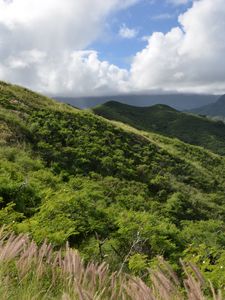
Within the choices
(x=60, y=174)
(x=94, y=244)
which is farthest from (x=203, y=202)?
(x=94, y=244)

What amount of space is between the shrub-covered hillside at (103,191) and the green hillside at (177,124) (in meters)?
103

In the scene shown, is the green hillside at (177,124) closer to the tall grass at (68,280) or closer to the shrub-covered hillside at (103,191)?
the shrub-covered hillside at (103,191)

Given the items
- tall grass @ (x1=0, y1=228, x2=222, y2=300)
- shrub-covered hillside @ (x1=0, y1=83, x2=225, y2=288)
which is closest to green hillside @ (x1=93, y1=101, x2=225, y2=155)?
shrub-covered hillside @ (x1=0, y1=83, x2=225, y2=288)

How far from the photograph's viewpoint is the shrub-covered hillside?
373 inches

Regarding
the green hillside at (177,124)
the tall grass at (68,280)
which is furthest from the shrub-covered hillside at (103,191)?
the green hillside at (177,124)

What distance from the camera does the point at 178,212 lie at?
84.4 feet

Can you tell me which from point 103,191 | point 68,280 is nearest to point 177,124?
point 103,191

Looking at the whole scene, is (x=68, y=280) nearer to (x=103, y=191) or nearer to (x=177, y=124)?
(x=103, y=191)

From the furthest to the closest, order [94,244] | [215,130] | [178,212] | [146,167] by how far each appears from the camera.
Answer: [215,130]
[146,167]
[178,212]
[94,244]

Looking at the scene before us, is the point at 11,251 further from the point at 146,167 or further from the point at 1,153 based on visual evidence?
the point at 146,167

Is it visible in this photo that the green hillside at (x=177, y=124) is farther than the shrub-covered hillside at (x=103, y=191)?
Yes

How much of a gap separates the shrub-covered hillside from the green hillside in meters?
103

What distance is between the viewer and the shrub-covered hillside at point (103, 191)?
9.47 metres

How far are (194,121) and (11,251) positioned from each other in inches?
7327
